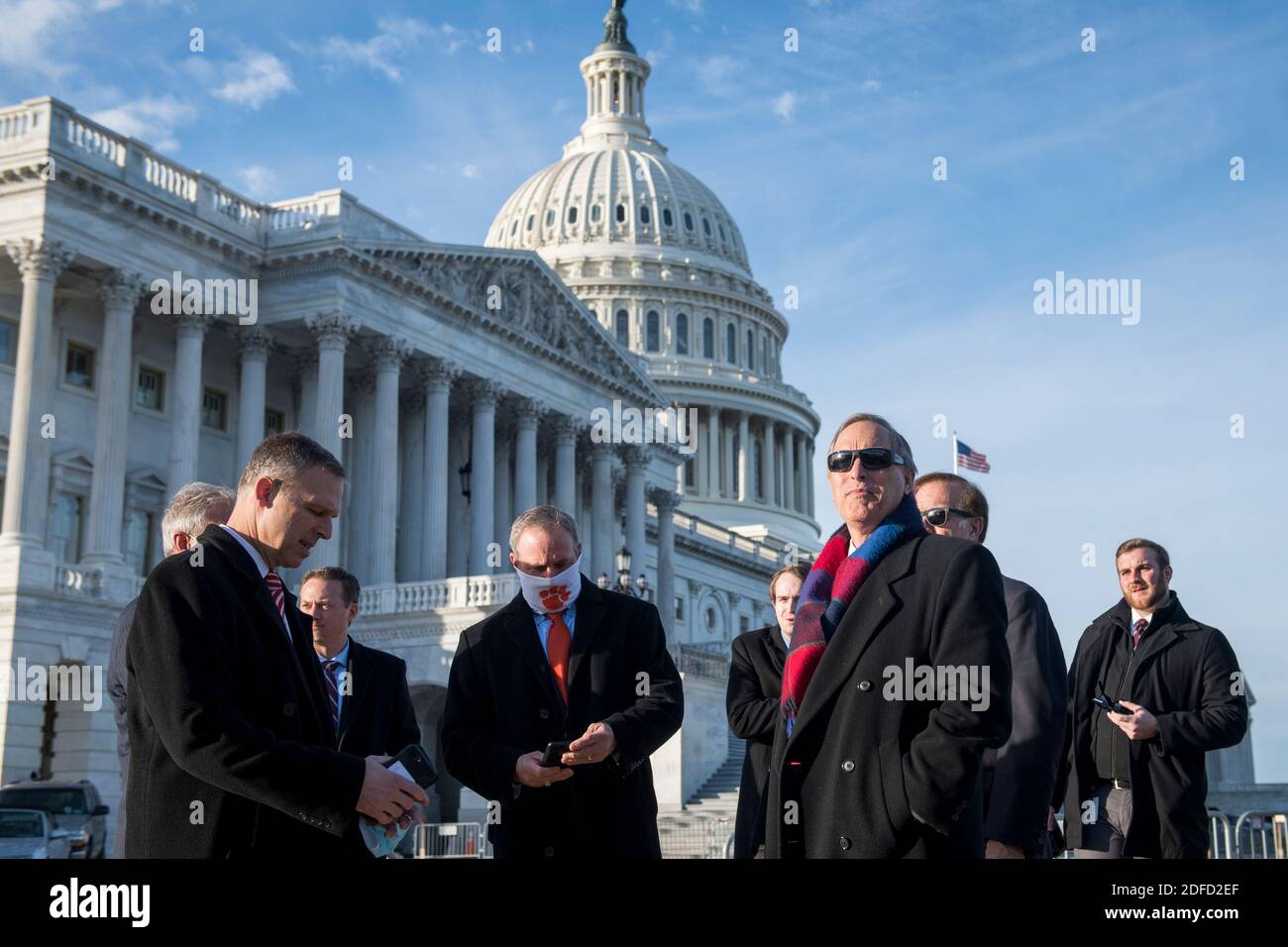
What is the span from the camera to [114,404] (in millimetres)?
39719


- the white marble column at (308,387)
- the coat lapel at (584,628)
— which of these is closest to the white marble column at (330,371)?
the white marble column at (308,387)

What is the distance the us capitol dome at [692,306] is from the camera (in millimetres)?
113375

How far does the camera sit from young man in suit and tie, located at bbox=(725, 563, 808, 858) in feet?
29.5

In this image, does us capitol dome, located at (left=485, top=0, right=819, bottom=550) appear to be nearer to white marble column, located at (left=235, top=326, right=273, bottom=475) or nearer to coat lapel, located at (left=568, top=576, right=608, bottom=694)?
white marble column, located at (left=235, top=326, right=273, bottom=475)

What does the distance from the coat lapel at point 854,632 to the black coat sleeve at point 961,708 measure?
21cm

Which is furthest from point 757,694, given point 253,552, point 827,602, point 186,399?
point 186,399

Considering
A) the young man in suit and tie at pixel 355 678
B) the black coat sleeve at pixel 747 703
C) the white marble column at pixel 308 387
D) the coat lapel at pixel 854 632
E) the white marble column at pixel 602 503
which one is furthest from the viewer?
the white marble column at pixel 602 503

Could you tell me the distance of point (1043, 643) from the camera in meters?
7.90

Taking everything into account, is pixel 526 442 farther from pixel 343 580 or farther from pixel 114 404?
pixel 343 580

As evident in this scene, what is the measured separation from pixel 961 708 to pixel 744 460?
10952cm

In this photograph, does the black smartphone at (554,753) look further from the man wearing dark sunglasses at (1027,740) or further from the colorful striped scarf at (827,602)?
the man wearing dark sunglasses at (1027,740)

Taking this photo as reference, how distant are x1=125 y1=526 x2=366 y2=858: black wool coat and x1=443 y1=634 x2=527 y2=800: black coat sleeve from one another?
1681 millimetres

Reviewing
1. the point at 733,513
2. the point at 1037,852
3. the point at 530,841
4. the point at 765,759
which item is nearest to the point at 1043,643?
the point at 1037,852
